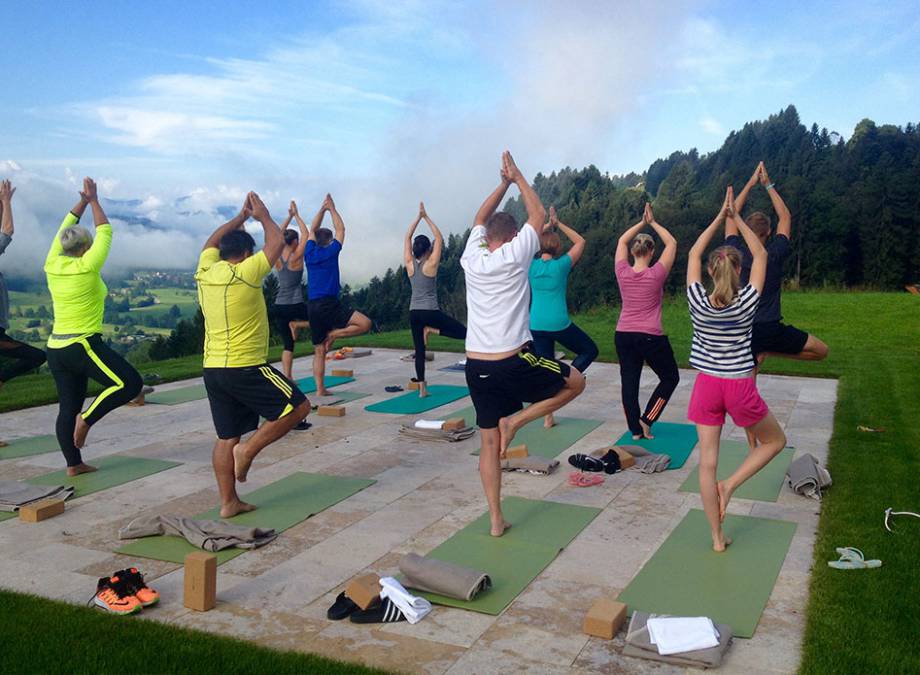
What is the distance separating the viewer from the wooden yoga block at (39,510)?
19.6 ft

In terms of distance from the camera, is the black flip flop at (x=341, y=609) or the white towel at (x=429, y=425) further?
the white towel at (x=429, y=425)

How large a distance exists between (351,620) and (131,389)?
3.87 meters

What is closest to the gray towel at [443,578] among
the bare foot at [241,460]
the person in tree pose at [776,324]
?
the bare foot at [241,460]

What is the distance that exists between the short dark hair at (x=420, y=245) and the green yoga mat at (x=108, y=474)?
415 cm

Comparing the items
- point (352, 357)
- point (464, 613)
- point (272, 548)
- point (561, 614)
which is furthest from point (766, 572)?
point (352, 357)

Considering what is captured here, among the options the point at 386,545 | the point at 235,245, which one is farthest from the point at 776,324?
the point at 235,245

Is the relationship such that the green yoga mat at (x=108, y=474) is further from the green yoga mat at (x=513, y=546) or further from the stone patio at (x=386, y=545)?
the green yoga mat at (x=513, y=546)

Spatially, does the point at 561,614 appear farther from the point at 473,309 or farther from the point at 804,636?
the point at 473,309

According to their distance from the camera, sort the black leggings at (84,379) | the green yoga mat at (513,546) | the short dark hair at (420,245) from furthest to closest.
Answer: the short dark hair at (420,245) < the black leggings at (84,379) < the green yoga mat at (513,546)

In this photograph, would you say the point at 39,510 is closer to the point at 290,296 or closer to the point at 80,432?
the point at 80,432

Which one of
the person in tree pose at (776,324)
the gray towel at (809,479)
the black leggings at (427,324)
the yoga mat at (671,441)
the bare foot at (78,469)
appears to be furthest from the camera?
the black leggings at (427,324)

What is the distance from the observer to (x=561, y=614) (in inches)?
174

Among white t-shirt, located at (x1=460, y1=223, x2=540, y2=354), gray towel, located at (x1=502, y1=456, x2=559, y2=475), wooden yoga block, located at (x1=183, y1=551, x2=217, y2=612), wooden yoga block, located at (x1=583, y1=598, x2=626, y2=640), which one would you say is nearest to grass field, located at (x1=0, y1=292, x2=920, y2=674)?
wooden yoga block, located at (x1=583, y1=598, x2=626, y2=640)

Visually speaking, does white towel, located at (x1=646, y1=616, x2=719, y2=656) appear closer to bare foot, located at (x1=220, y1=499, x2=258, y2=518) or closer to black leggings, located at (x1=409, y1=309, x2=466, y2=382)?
bare foot, located at (x1=220, y1=499, x2=258, y2=518)
